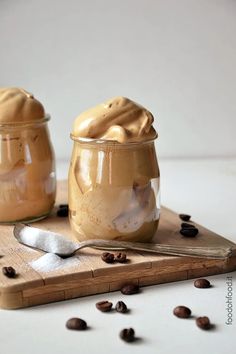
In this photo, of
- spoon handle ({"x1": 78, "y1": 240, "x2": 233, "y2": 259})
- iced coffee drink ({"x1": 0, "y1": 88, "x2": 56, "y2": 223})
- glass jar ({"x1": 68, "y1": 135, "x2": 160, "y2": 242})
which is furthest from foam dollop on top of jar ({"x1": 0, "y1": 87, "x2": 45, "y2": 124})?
spoon handle ({"x1": 78, "y1": 240, "x2": 233, "y2": 259})

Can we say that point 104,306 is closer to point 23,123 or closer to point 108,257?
point 108,257

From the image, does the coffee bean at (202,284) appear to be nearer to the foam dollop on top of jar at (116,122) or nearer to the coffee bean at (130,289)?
the coffee bean at (130,289)

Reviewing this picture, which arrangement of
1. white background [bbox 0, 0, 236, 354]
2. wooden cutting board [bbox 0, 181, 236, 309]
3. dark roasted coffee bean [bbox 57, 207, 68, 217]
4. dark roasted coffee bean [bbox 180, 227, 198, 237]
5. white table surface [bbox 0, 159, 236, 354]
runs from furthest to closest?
white background [bbox 0, 0, 236, 354] → dark roasted coffee bean [bbox 57, 207, 68, 217] → dark roasted coffee bean [bbox 180, 227, 198, 237] → wooden cutting board [bbox 0, 181, 236, 309] → white table surface [bbox 0, 159, 236, 354]

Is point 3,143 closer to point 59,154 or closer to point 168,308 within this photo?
point 168,308

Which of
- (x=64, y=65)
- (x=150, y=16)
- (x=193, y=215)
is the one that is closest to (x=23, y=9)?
(x=64, y=65)

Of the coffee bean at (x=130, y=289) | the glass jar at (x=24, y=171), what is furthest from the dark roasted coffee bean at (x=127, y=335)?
the glass jar at (x=24, y=171)

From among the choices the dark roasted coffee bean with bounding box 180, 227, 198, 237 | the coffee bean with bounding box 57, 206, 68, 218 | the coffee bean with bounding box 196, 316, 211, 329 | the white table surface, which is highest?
the dark roasted coffee bean with bounding box 180, 227, 198, 237

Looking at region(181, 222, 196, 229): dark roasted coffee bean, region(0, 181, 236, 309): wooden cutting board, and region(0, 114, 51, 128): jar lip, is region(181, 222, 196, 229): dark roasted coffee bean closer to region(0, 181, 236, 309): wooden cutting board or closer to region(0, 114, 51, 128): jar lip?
region(0, 181, 236, 309): wooden cutting board
